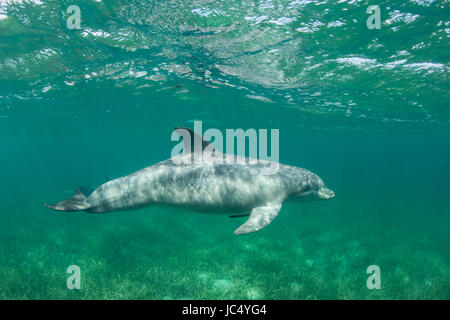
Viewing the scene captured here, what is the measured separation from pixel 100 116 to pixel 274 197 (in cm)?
3219

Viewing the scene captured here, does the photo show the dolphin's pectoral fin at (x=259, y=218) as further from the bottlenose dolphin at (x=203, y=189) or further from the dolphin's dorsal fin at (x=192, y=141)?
the dolphin's dorsal fin at (x=192, y=141)

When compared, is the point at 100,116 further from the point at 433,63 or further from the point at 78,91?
the point at 433,63

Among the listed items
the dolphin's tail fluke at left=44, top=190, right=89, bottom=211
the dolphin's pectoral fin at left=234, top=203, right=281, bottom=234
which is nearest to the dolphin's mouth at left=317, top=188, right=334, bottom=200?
the dolphin's pectoral fin at left=234, top=203, right=281, bottom=234

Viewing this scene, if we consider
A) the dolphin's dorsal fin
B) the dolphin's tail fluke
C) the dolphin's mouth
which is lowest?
the dolphin's mouth

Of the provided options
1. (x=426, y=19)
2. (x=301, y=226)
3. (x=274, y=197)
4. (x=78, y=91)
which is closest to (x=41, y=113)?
(x=78, y=91)

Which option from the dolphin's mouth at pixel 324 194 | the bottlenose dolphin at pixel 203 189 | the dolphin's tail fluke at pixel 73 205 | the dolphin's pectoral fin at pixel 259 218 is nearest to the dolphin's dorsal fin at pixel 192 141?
the bottlenose dolphin at pixel 203 189

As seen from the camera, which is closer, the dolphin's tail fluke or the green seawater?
the dolphin's tail fluke

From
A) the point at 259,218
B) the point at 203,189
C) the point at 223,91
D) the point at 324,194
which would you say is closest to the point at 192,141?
the point at 203,189

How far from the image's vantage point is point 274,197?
7422 mm

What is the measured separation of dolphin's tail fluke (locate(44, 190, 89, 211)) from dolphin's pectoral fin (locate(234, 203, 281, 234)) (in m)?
4.33

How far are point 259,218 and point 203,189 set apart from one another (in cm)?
165

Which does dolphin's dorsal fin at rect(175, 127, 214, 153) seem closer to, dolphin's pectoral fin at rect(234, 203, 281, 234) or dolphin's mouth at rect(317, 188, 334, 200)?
dolphin's pectoral fin at rect(234, 203, 281, 234)

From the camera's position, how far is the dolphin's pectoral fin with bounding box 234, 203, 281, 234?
20.7ft

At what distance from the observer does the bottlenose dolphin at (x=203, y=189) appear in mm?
7156
